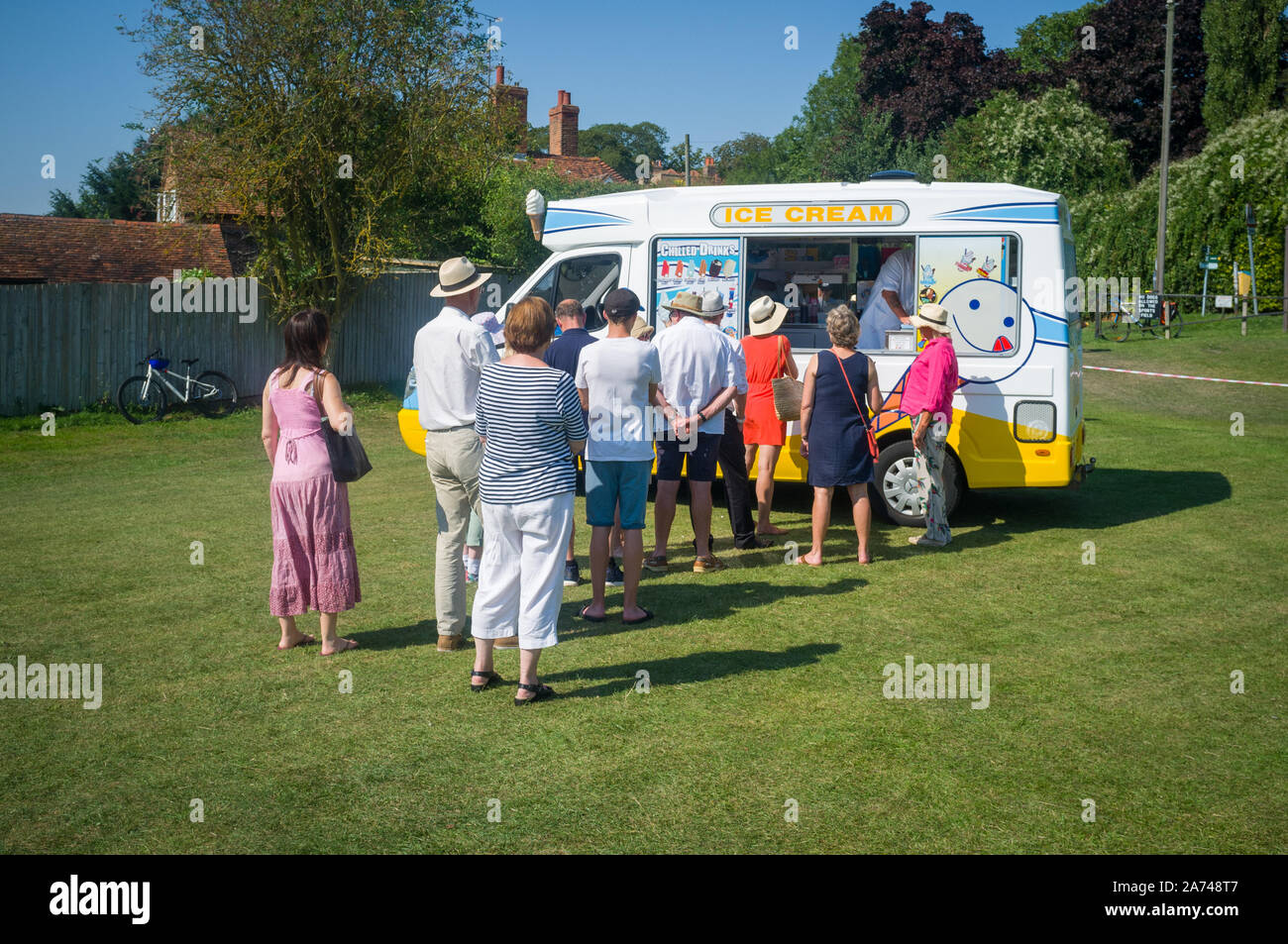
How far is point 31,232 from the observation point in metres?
27.9

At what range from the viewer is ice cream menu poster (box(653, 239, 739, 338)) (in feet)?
33.4

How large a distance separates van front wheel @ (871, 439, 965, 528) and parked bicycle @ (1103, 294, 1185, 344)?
20.2 meters

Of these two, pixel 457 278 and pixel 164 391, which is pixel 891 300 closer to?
pixel 457 278

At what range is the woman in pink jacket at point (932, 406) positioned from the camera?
8.72m

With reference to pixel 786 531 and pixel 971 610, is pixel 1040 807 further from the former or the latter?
pixel 786 531

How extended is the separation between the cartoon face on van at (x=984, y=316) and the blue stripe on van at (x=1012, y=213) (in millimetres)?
529

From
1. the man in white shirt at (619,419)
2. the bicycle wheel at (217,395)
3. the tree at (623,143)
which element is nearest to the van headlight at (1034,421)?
the man in white shirt at (619,419)

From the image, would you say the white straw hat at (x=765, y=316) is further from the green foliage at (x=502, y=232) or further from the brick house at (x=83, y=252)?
the brick house at (x=83, y=252)

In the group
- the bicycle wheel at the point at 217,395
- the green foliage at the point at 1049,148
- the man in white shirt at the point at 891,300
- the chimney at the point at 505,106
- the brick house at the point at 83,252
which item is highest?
the green foliage at the point at 1049,148

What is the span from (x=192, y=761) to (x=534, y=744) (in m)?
1.51

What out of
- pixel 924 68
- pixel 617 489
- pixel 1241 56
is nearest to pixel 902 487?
pixel 617 489

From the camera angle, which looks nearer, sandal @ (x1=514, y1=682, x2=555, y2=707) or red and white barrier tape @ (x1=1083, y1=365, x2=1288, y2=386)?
sandal @ (x1=514, y1=682, x2=555, y2=707)

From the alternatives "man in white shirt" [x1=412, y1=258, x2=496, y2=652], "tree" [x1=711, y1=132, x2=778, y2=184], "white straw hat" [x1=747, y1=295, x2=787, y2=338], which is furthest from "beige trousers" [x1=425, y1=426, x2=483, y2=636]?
"tree" [x1=711, y1=132, x2=778, y2=184]

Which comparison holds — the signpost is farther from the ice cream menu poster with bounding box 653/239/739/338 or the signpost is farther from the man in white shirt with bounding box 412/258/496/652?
the man in white shirt with bounding box 412/258/496/652
